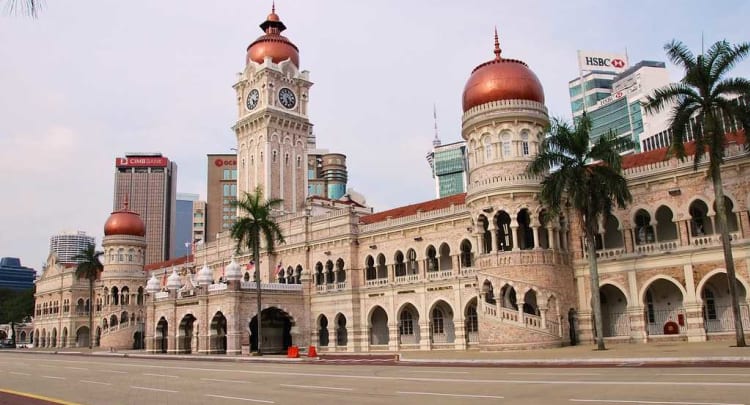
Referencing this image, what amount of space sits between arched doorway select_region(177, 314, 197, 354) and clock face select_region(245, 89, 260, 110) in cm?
1977

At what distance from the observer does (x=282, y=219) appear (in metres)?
52.8

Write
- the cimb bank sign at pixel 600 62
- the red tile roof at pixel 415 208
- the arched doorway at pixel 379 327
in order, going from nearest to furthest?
the red tile roof at pixel 415 208, the arched doorway at pixel 379 327, the cimb bank sign at pixel 600 62


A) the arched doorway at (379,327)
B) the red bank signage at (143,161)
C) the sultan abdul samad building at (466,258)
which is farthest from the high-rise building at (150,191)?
the arched doorway at (379,327)

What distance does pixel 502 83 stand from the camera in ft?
116

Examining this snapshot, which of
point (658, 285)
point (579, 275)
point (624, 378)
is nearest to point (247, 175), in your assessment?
point (579, 275)

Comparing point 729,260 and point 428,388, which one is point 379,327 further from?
point 428,388

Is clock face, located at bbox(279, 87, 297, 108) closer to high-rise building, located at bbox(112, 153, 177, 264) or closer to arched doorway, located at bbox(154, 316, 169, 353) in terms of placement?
arched doorway, located at bbox(154, 316, 169, 353)

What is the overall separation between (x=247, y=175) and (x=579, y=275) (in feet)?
106

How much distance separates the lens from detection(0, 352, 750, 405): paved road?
12.5 meters

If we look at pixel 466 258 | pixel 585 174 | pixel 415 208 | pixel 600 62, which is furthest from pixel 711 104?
pixel 600 62

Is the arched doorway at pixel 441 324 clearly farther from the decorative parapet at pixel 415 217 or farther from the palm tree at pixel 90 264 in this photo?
the palm tree at pixel 90 264

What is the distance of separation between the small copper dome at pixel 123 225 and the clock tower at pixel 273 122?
18368 millimetres

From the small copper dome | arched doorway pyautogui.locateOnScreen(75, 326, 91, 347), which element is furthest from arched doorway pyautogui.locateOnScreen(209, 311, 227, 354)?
arched doorway pyautogui.locateOnScreen(75, 326, 91, 347)

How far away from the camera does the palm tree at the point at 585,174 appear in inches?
1188
